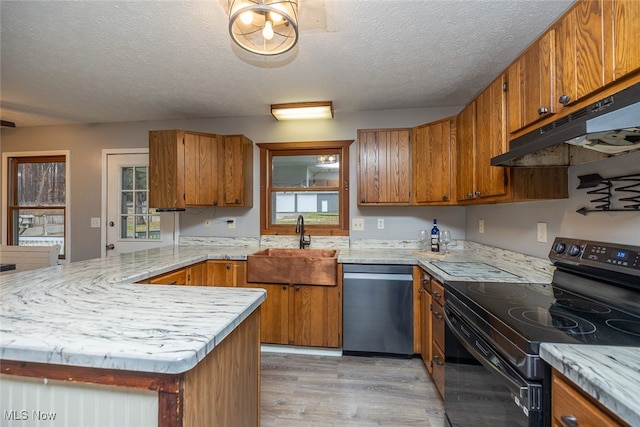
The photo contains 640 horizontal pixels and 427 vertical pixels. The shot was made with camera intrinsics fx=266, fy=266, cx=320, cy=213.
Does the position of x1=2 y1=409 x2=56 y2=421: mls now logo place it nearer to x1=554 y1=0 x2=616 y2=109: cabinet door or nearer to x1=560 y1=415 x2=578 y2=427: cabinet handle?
x1=560 y1=415 x2=578 y2=427: cabinet handle

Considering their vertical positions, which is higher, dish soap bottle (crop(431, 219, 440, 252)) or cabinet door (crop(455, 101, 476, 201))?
cabinet door (crop(455, 101, 476, 201))

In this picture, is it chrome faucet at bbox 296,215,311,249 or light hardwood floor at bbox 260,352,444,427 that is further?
chrome faucet at bbox 296,215,311,249

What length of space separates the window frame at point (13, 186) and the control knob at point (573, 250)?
15.5 feet

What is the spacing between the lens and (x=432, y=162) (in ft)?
8.00

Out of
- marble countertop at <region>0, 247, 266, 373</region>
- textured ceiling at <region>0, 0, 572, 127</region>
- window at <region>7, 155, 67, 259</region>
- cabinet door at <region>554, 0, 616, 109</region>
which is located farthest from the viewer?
window at <region>7, 155, 67, 259</region>

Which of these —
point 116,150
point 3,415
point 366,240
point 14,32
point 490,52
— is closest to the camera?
point 3,415

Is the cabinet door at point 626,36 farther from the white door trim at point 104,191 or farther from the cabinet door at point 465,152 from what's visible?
the white door trim at point 104,191

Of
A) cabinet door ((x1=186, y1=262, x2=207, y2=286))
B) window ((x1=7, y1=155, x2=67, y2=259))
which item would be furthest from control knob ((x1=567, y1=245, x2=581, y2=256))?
window ((x1=7, y1=155, x2=67, y2=259))

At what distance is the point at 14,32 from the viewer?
1620mm

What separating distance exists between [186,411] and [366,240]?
237 cm

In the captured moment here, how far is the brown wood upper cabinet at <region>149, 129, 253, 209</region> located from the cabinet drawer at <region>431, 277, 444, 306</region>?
6.44ft

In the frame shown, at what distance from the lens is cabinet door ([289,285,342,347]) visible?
2301 millimetres

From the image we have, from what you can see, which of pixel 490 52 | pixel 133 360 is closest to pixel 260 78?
pixel 490 52

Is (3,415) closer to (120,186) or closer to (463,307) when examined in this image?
(463,307)
